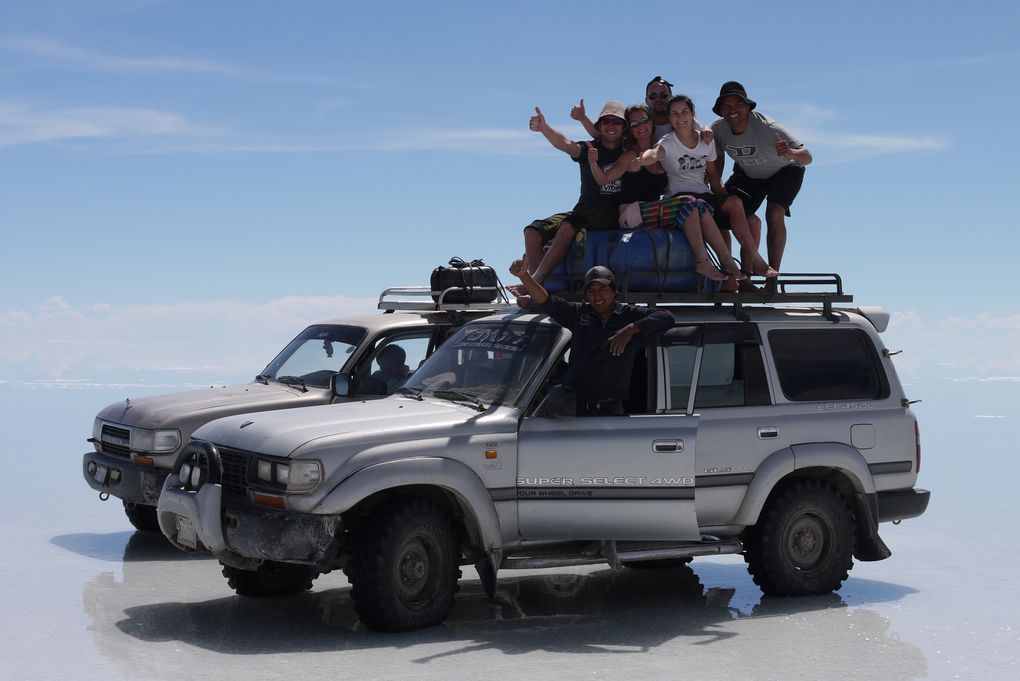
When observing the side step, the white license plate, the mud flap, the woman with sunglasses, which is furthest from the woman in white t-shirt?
the white license plate

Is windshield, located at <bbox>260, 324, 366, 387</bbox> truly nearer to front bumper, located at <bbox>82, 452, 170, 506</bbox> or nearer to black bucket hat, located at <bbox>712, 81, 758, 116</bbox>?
front bumper, located at <bbox>82, 452, 170, 506</bbox>

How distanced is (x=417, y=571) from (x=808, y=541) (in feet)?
11.3

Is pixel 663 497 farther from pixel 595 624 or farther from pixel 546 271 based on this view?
pixel 546 271

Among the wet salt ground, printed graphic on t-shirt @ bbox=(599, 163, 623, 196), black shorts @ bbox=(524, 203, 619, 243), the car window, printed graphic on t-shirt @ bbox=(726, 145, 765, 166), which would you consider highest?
printed graphic on t-shirt @ bbox=(726, 145, 765, 166)

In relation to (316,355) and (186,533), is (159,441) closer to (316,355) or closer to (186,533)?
(316,355)

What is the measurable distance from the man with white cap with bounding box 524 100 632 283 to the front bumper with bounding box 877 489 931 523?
3128 mm

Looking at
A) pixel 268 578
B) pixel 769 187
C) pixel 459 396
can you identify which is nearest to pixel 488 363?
pixel 459 396

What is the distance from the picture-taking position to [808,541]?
10305mm

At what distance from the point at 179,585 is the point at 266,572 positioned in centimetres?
115

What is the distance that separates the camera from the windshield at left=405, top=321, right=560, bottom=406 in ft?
30.5

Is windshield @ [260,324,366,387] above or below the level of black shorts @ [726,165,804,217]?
below

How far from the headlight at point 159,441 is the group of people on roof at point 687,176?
3781mm

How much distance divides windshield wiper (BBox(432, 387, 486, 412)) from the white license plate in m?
1.98

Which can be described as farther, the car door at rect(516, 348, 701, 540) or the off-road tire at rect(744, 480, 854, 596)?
the off-road tire at rect(744, 480, 854, 596)
